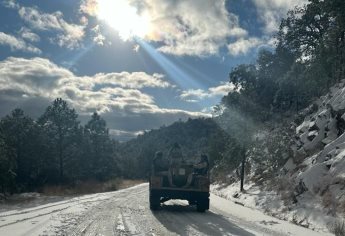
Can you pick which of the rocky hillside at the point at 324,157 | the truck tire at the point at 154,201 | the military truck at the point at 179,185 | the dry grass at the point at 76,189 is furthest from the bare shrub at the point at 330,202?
the dry grass at the point at 76,189

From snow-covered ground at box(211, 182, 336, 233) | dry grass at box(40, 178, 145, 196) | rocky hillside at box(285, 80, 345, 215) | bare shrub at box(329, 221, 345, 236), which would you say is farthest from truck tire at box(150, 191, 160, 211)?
dry grass at box(40, 178, 145, 196)

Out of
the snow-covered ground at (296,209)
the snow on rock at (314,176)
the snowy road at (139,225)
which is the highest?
the snow on rock at (314,176)

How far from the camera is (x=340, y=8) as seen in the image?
97.9ft

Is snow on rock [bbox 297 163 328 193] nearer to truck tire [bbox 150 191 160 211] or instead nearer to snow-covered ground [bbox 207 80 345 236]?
snow-covered ground [bbox 207 80 345 236]

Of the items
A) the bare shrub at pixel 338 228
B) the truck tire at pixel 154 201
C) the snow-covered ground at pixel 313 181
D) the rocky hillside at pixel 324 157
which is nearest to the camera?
the bare shrub at pixel 338 228

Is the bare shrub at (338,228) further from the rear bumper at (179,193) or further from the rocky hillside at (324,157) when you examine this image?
the rear bumper at (179,193)

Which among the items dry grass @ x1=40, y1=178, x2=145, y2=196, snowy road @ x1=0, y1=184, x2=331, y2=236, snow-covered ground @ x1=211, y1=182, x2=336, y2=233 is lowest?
snowy road @ x1=0, y1=184, x2=331, y2=236

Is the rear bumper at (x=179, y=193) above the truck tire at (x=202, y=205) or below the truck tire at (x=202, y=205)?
above

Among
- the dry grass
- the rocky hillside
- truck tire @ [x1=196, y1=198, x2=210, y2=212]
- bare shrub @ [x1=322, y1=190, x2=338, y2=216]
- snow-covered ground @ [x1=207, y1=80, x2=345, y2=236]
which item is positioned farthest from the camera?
the dry grass

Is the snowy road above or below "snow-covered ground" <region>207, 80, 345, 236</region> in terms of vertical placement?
below

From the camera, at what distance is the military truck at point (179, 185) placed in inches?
729

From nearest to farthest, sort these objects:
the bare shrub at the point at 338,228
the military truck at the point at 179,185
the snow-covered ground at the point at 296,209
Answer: the bare shrub at the point at 338,228 < the snow-covered ground at the point at 296,209 < the military truck at the point at 179,185

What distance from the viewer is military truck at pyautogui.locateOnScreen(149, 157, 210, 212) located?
18.5 m

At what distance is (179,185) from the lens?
1895 centimetres
